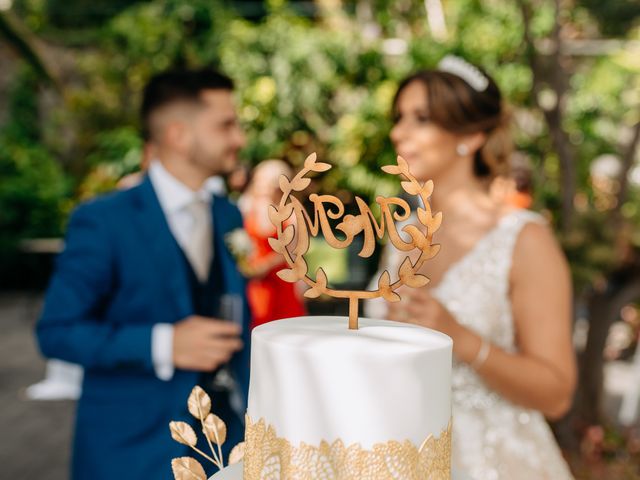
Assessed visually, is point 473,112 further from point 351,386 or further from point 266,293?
point 266,293

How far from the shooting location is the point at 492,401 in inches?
68.6

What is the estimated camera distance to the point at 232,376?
7.16 ft

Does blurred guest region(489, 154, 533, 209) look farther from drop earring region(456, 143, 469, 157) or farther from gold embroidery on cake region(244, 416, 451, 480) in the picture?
gold embroidery on cake region(244, 416, 451, 480)

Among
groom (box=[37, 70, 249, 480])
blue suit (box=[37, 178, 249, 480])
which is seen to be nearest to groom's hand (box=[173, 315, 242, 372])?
groom (box=[37, 70, 249, 480])

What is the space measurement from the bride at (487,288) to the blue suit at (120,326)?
2.48 ft

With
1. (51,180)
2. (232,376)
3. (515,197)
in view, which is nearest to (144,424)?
(232,376)

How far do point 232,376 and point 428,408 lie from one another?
4.56 feet

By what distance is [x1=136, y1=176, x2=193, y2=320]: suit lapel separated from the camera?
205 centimetres

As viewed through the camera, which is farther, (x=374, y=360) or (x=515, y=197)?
(x=515, y=197)

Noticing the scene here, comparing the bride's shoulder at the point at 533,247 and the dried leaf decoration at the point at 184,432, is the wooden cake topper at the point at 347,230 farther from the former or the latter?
the bride's shoulder at the point at 533,247

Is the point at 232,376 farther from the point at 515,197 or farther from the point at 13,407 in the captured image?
the point at 13,407

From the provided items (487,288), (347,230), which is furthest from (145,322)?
(347,230)

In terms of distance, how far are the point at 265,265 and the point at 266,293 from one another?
0.25 metres

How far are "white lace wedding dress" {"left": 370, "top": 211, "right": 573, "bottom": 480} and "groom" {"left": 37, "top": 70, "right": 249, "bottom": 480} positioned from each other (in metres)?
0.59
